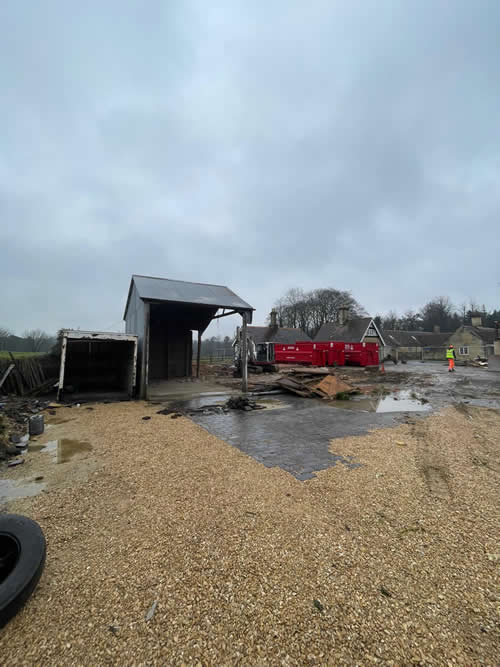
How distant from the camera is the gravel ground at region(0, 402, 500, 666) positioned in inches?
60.9

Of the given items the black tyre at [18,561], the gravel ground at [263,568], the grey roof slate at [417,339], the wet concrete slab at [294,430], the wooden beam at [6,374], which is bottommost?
the wet concrete slab at [294,430]

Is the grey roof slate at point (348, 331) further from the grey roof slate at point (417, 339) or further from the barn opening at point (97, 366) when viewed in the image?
the barn opening at point (97, 366)

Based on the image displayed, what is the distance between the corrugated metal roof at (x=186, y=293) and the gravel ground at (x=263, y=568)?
7.12 metres

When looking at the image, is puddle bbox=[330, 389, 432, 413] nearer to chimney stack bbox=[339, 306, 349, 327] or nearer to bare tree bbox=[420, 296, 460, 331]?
chimney stack bbox=[339, 306, 349, 327]

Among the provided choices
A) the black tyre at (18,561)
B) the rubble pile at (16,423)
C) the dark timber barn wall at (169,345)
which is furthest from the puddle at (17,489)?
the dark timber barn wall at (169,345)

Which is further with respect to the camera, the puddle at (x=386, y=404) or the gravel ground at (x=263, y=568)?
the puddle at (x=386, y=404)

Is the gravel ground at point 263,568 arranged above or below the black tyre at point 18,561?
below

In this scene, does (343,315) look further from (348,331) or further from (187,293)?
(187,293)

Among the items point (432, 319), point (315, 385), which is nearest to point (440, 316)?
point (432, 319)

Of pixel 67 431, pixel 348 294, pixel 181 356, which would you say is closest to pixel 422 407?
pixel 67 431

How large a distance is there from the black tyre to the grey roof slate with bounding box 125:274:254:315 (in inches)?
327

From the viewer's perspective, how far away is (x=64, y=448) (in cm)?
480

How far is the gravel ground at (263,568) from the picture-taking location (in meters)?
1.55

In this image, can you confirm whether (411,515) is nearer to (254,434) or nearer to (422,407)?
(254,434)
